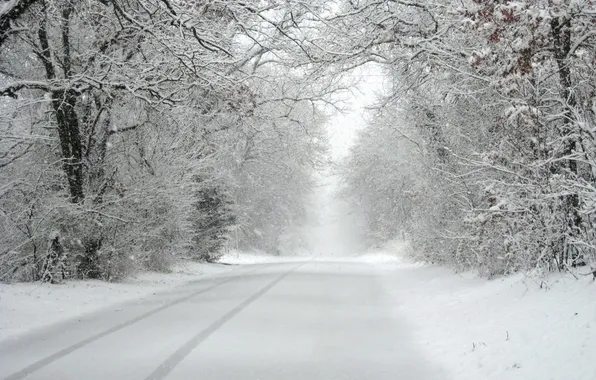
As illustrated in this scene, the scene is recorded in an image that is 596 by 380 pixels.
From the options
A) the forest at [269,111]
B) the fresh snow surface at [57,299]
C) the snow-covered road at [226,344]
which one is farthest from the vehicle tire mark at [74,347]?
the forest at [269,111]

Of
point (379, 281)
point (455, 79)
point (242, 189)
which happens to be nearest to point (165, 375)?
point (455, 79)

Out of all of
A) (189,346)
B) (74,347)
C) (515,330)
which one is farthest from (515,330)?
(74,347)

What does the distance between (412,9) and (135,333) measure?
8522mm

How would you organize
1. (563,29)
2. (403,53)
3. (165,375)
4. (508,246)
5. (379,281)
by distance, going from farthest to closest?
(379,281), (403,53), (508,246), (563,29), (165,375)

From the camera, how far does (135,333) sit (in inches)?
319

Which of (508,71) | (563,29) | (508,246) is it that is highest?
(563,29)

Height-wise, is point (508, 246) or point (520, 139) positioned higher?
point (520, 139)

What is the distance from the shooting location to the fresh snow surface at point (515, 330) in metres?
5.45

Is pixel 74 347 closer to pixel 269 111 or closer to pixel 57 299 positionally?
pixel 57 299

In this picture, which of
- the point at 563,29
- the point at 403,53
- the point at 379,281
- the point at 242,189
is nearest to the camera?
the point at 563,29

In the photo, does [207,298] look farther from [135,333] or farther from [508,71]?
[508,71]

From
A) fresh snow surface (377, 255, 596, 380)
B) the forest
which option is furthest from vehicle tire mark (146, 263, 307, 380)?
the forest

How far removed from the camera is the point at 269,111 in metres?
22.8

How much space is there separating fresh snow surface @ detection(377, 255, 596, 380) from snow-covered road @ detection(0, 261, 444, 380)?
0.47 meters
